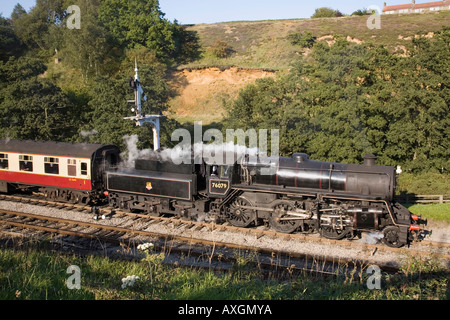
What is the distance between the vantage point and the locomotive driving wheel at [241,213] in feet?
46.2

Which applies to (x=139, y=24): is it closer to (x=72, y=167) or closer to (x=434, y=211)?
(x=72, y=167)

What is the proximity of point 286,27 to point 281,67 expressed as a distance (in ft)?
50.8

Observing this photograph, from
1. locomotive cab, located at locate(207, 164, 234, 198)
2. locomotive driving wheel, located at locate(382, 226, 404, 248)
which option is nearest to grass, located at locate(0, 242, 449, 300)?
locomotive driving wheel, located at locate(382, 226, 404, 248)

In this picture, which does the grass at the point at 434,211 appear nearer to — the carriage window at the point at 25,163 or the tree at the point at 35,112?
the carriage window at the point at 25,163

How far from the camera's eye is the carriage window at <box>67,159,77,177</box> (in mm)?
16828

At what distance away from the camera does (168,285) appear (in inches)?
291

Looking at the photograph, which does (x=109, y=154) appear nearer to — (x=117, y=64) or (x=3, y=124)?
(x=3, y=124)

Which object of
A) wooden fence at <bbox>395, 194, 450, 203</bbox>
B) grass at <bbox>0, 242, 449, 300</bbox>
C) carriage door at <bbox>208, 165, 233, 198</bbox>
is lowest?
wooden fence at <bbox>395, 194, 450, 203</bbox>

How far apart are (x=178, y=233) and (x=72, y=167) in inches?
261

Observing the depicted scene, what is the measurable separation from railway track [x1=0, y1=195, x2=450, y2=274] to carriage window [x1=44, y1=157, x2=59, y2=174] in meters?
2.18

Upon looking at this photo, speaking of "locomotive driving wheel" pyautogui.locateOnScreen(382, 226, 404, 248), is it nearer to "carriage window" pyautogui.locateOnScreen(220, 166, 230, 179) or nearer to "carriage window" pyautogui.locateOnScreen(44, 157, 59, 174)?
"carriage window" pyautogui.locateOnScreen(220, 166, 230, 179)

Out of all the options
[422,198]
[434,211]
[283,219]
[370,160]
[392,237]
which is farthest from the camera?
[422,198]

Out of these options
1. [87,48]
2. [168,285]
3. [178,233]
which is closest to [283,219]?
[178,233]
